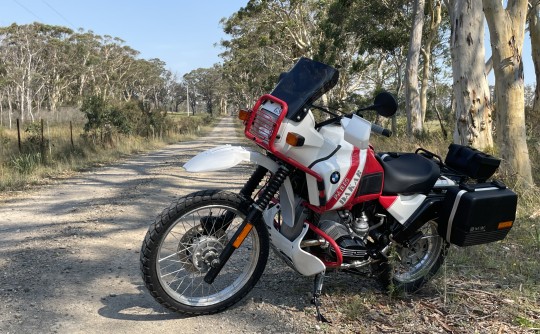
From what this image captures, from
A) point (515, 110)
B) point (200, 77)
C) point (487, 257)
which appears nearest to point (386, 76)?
point (515, 110)

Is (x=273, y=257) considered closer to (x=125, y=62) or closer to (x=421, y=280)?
(x=421, y=280)

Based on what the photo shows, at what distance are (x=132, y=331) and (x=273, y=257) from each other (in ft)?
5.61

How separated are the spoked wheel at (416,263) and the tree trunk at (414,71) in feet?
37.4

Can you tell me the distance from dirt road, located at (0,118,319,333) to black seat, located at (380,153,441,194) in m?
1.06

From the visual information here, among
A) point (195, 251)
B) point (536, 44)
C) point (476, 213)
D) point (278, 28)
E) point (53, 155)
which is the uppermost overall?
point (278, 28)

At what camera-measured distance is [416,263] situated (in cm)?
345

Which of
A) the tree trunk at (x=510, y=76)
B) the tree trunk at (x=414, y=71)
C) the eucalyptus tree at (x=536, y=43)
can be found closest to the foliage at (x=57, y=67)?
the tree trunk at (x=414, y=71)

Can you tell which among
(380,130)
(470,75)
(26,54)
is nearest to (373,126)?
(380,130)

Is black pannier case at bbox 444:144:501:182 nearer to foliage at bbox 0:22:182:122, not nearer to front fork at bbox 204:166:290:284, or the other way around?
front fork at bbox 204:166:290:284

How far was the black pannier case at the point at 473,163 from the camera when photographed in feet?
10.5

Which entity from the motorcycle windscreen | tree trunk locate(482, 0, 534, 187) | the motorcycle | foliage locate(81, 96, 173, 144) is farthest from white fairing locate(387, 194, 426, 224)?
foliage locate(81, 96, 173, 144)

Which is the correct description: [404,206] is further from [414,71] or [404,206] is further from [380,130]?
[414,71]

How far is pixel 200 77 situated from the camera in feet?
337

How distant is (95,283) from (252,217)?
158cm
